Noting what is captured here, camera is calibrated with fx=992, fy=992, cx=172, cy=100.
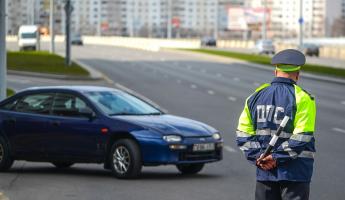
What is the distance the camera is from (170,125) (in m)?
13.7

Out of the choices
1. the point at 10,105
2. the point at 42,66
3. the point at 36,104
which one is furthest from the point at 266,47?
the point at 36,104

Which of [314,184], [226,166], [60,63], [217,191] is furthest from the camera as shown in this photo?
[60,63]

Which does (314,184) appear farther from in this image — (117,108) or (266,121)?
(266,121)

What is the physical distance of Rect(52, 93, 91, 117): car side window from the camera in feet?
46.7

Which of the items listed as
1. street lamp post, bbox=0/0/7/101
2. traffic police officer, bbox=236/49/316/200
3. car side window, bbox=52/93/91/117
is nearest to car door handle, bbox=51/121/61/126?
car side window, bbox=52/93/91/117

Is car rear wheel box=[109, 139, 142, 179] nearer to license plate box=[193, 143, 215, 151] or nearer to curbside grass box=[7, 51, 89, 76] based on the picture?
license plate box=[193, 143, 215, 151]

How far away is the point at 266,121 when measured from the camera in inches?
265

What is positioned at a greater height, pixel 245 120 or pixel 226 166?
pixel 245 120

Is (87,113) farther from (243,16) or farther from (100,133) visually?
(243,16)

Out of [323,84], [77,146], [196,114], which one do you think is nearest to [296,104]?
[77,146]

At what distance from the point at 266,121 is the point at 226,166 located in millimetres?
9084

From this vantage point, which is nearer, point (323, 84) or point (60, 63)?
point (323, 84)

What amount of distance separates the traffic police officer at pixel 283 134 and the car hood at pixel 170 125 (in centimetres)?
672

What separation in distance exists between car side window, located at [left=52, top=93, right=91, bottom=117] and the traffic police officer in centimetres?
755
